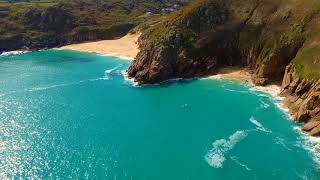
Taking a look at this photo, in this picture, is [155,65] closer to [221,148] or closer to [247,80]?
[247,80]

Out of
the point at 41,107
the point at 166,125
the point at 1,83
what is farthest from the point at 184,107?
the point at 1,83

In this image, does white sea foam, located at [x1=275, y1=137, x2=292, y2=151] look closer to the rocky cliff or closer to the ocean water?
the ocean water

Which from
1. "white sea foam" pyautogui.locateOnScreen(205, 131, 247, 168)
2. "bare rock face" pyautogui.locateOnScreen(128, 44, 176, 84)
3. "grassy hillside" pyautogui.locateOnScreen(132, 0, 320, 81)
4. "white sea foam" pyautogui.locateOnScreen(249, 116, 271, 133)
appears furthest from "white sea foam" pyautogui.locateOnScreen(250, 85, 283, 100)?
"white sea foam" pyautogui.locateOnScreen(205, 131, 247, 168)

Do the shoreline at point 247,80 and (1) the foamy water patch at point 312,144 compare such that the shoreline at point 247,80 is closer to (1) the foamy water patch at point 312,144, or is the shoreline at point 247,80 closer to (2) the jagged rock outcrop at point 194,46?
(2) the jagged rock outcrop at point 194,46

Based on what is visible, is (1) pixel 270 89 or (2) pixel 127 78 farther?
(2) pixel 127 78

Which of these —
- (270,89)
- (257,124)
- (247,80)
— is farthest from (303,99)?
(247,80)

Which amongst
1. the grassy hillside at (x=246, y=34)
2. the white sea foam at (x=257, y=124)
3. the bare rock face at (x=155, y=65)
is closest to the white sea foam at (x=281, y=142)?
the white sea foam at (x=257, y=124)

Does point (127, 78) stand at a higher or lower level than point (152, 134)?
higher
